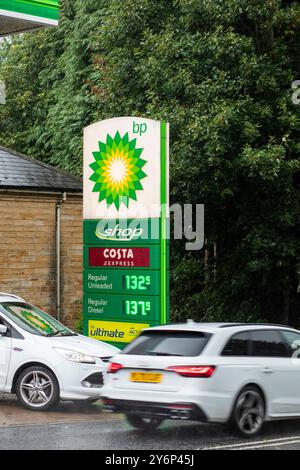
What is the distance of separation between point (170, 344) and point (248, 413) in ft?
4.26

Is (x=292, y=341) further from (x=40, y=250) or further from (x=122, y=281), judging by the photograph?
(x=40, y=250)

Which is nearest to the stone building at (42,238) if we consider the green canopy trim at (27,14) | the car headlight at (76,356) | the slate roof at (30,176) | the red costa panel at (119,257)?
the slate roof at (30,176)

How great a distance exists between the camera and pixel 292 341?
12.3 m

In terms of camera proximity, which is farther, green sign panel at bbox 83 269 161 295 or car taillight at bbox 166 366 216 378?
green sign panel at bbox 83 269 161 295

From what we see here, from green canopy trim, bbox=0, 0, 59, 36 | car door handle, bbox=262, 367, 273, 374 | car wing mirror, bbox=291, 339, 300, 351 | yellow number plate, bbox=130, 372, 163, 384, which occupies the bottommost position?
yellow number plate, bbox=130, 372, 163, 384

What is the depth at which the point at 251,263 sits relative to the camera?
2108cm

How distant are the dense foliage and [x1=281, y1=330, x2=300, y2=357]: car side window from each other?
7.62 meters

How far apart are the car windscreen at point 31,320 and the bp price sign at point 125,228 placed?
185cm

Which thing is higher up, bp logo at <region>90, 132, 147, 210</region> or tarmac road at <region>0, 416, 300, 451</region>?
bp logo at <region>90, 132, 147, 210</region>

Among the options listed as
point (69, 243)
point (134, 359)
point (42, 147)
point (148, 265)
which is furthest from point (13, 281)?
point (42, 147)

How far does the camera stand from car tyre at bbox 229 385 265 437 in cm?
1089

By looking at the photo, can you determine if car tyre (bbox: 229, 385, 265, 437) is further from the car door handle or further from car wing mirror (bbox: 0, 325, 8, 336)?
car wing mirror (bbox: 0, 325, 8, 336)

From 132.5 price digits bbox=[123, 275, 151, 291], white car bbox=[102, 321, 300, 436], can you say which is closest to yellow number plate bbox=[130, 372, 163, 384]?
white car bbox=[102, 321, 300, 436]

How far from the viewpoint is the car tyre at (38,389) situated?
531 inches
